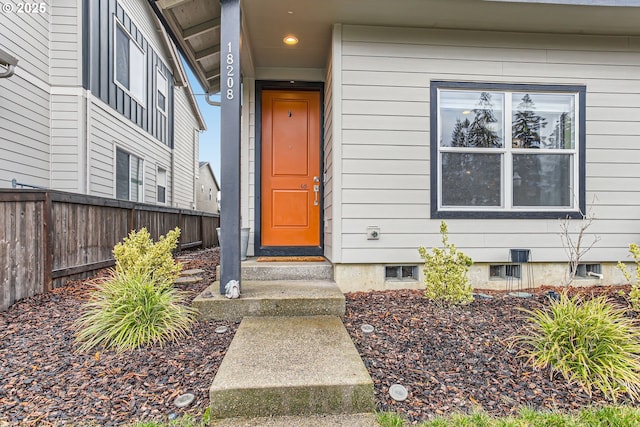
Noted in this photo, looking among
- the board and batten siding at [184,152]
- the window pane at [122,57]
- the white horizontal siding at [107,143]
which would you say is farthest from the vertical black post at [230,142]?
the board and batten siding at [184,152]

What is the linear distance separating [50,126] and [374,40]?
593cm

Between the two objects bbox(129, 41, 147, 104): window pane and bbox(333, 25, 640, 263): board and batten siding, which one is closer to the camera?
bbox(333, 25, 640, 263): board and batten siding

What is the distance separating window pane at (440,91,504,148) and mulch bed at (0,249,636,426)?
79.3 inches

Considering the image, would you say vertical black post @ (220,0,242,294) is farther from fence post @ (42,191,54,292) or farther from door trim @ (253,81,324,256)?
fence post @ (42,191,54,292)

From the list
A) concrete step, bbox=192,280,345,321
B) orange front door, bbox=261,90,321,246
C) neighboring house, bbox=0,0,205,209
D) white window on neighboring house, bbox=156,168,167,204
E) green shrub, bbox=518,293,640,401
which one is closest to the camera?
green shrub, bbox=518,293,640,401

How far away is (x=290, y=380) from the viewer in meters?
1.89

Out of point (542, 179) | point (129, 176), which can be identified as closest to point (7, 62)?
point (129, 176)

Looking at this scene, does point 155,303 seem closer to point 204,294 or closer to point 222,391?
point 204,294

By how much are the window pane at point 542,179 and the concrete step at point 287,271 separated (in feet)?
8.16

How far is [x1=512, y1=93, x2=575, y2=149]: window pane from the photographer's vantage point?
155 inches

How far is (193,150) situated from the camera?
41.6 feet

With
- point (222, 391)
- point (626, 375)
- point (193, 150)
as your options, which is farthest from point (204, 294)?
point (193, 150)

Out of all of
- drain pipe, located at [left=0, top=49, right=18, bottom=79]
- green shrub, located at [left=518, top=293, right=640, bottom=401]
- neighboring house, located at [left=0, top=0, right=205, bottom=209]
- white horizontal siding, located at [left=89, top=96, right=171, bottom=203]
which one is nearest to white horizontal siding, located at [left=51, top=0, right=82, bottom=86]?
neighboring house, located at [left=0, top=0, right=205, bottom=209]

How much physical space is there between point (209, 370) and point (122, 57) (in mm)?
7634
